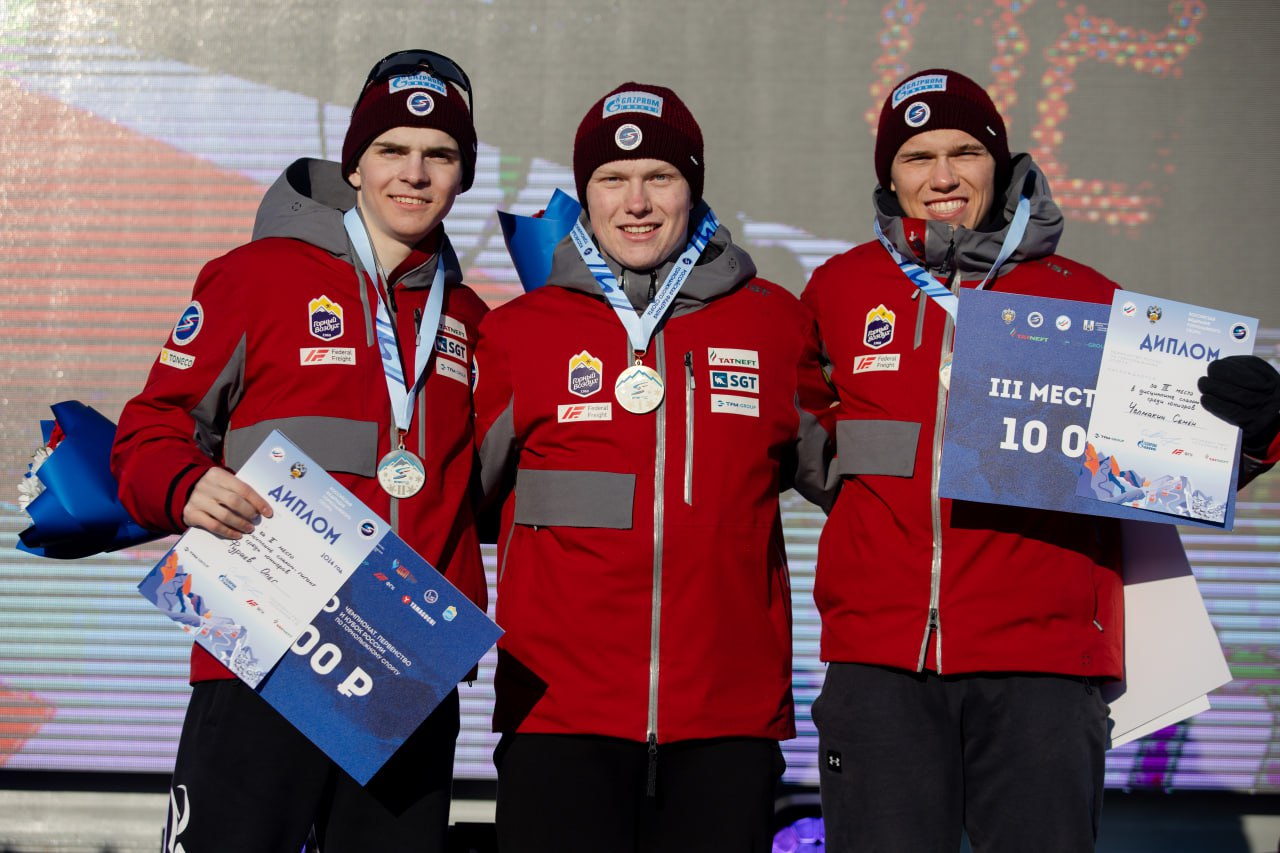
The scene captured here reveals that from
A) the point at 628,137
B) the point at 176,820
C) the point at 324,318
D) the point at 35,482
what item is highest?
the point at 628,137

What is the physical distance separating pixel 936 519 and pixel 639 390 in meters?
0.60

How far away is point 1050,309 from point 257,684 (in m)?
1.54

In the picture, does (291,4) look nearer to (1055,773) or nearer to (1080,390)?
(1080,390)

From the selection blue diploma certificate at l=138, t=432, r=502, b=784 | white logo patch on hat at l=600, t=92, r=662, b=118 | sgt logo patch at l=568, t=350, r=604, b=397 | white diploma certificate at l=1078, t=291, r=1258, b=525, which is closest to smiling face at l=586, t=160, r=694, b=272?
white logo patch on hat at l=600, t=92, r=662, b=118

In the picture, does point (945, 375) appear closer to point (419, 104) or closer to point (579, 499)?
point (579, 499)

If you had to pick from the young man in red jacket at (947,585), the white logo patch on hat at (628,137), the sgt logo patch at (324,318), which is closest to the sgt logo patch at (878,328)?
the young man in red jacket at (947,585)

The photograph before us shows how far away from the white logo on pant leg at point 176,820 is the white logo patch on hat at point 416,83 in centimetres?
136

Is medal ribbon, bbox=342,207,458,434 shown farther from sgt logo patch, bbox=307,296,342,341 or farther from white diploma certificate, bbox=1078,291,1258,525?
white diploma certificate, bbox=1078,291,1258,525

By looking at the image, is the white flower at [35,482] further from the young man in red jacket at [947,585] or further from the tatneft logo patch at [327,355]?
the young man in red jacket at [947,585]

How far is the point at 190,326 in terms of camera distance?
87.5 inches

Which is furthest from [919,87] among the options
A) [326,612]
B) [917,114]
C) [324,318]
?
[326,612]

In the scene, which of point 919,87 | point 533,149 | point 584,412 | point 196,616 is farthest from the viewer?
point 533,149

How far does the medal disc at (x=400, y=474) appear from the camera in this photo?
85.8 inches

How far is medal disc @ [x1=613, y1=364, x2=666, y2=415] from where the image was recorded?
225 centimetres
